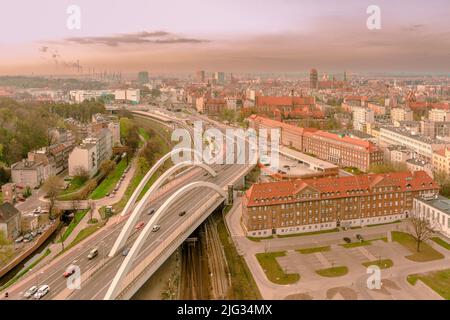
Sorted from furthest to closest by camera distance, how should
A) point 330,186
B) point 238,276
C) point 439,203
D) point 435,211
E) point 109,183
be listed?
point 109,183 < point 330,186 < point 439,203 < point 435,211 < point 238,276

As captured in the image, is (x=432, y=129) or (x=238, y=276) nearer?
(x=238, y=276)

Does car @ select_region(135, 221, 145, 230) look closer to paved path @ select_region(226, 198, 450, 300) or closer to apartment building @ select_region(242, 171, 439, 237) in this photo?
paved path @ select_region(226, 198, 450, 300)

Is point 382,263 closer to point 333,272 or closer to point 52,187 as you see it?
point 333,272

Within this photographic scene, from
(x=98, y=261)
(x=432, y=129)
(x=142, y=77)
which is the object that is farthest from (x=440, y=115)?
(x=142, y=77)

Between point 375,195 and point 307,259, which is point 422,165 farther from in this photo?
point 307,259

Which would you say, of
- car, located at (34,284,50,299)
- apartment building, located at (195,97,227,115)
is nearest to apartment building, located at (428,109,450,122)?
apartment building, located at (195,97,227,115)

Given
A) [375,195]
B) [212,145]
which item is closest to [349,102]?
[212,145]
